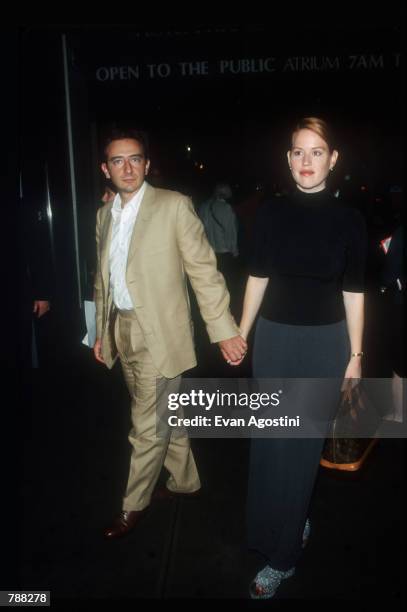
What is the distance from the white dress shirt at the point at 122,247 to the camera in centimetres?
250

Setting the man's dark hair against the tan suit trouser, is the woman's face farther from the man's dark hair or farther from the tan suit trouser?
the tan suit trouser

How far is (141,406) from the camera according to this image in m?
2.54

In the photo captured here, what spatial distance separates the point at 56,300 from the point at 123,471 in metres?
1.97

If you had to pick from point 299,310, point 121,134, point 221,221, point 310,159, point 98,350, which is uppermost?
point 121,134

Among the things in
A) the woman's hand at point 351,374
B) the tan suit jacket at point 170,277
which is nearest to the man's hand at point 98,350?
the tan suit jacket at point 170,277

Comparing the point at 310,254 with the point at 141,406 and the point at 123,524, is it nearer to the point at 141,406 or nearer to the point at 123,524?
the point at 141,406

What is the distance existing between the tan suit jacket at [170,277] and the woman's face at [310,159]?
66 centimetres

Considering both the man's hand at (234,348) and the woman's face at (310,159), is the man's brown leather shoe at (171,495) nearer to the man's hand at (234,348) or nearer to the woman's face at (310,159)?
the man's hand at (234,348)

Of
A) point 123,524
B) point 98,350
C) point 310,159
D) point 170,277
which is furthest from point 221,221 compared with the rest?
point 310,159

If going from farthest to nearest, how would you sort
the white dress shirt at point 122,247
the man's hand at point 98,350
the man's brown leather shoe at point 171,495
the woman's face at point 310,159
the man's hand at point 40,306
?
1. the man's hand at point 40,306
2. the man's brown leather shoe at point 171,495
3. the man's hand at point 98,350
4. the white dress shirt at point 122,247
5. the woman's face at point 310,159

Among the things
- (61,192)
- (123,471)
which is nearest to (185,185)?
(61,192)

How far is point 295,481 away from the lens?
7.13 ft

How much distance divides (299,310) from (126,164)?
1124 mm

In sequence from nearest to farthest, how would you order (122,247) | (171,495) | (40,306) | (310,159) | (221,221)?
(310,159) < (122,247) < (171,495) < (40,306) < (221,221)
